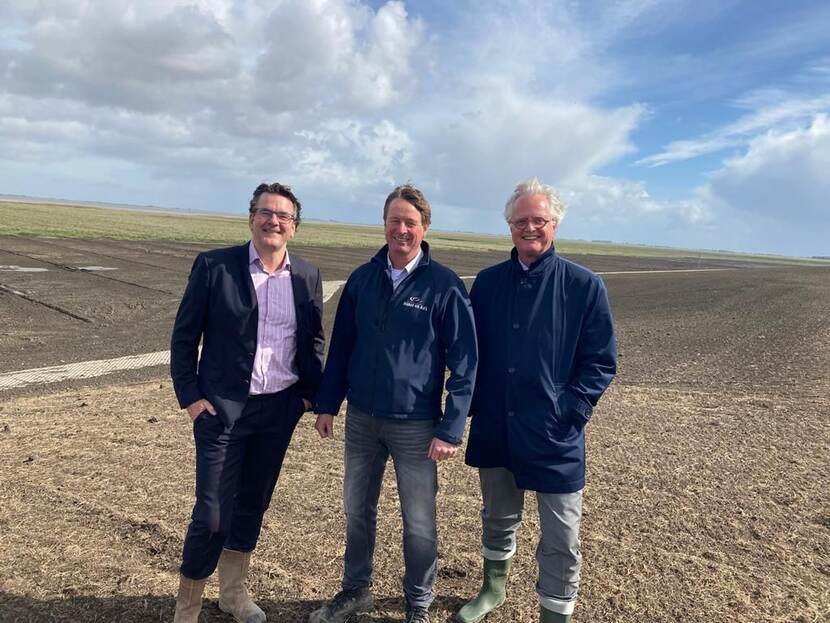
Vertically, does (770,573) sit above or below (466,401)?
below

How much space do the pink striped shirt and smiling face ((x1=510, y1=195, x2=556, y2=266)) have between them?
123cm

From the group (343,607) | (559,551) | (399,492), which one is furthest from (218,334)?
(559,551)

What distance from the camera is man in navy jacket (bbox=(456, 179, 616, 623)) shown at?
2.90 m

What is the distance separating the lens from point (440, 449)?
2928mm

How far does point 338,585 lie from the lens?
367 cm

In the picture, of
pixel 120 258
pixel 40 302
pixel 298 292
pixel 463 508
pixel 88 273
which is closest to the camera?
pixel 298 292

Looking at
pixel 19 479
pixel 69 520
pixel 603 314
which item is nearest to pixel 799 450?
pixel 603 314

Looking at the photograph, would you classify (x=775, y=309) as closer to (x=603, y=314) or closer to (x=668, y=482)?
(x=668, y=482)

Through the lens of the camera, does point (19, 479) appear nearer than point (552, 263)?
No

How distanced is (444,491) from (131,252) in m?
27.4

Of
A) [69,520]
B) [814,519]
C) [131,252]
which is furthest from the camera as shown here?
[131,252]

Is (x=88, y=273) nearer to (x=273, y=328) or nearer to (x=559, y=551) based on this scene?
(x=273, y=328)

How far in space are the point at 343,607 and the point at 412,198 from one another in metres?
2.25

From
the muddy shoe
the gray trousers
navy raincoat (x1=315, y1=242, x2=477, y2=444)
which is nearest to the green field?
the muddy shoe
